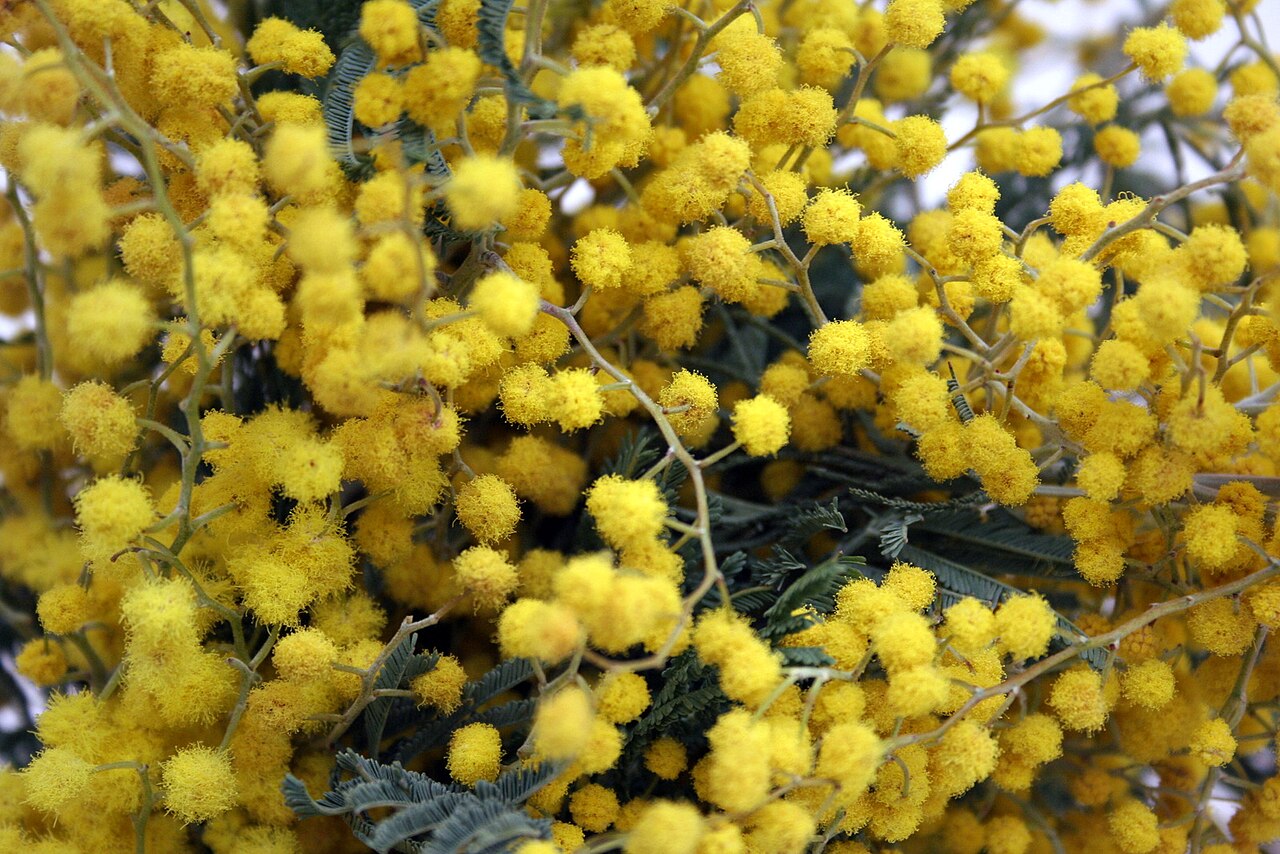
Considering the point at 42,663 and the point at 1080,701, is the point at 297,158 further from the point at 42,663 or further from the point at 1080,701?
the point at 1080,701

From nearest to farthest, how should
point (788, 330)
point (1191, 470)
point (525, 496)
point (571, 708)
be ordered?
1. point (571, 708)
2. point (1191, 470)
3. point (525, 496)
4. point (788, 330)

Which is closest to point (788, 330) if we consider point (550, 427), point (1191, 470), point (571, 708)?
point (550, 427)

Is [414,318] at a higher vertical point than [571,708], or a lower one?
higher

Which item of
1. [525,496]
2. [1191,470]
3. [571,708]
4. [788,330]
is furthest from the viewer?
[788,330]

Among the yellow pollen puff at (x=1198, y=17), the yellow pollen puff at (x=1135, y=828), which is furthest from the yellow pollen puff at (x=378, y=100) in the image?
the yellow pollen puff at (x=1135, y=828)

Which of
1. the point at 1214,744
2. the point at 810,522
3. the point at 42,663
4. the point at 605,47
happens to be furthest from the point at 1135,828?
the point at 42,663

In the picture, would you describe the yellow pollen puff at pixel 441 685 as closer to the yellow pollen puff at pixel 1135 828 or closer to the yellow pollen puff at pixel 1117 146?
the yellow pollen puff at pixel 1135 828

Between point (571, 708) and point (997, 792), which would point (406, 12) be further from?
point (997, 792)
